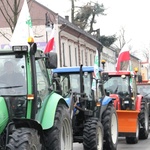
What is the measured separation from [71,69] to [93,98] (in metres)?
0.87

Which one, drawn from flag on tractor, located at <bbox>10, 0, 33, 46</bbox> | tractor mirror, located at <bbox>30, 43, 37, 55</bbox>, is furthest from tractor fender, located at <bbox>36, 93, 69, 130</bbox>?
flag on tractor, located at <bbox>10, 0, 33, 46</bbox>

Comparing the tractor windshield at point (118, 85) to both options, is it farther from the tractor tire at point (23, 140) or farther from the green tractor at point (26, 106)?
the tractor tire at point (23, 140)

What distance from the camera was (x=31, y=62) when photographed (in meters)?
6.25

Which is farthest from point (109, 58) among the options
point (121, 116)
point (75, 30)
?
point (121, 116)

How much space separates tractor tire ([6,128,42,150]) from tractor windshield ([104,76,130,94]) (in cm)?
727

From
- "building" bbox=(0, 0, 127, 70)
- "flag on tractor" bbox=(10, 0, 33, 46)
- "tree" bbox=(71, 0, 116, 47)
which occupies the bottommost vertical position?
"flag on tractor" bbox=(10, 0, 33, 46)

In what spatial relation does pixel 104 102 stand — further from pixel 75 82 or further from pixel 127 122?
pixel 127 122

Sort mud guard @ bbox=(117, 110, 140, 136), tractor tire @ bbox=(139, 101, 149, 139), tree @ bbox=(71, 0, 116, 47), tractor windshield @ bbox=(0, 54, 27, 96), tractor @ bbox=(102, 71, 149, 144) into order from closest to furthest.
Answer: tractor windshield @ bbox=(0, 54, 27, 96) < mud guard @ bbox=(117, 110, 140, 136) < tractor @ bbox=(102, 71, 149, 144) < tractor tire @ bbox=(139, 101, 149, 139) < tree @ bbox=(71, 0, 116, 47)

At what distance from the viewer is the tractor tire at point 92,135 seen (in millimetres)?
8641

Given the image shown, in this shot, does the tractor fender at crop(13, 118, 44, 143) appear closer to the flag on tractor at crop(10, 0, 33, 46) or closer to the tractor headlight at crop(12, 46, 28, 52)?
the tractor headlight at crop(12, 46, 28, 52)

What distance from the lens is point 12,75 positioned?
6129mm

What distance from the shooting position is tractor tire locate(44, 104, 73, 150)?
6.31 metres

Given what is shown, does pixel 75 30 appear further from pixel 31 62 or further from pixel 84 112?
pixel 31 62

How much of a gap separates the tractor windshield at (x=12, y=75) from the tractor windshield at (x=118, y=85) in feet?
22.5
